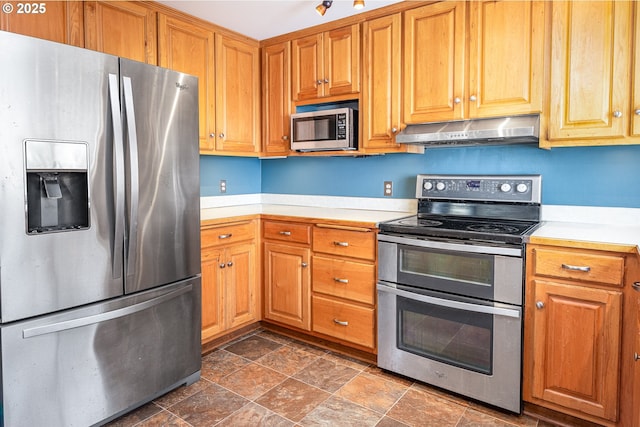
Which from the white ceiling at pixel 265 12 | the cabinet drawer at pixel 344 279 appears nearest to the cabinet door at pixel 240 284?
the cabinet drawer at pixel 344 279

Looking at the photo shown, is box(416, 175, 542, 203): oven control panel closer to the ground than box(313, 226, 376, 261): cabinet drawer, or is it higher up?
higher up

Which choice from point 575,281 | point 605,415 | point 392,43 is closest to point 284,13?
point 392,43

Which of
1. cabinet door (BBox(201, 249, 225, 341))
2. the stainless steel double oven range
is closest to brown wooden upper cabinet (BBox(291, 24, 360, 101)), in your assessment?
the stainless steel double oven range

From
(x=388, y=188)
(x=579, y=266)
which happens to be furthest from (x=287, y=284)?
(x=579, y=266)

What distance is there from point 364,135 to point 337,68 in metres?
0.54

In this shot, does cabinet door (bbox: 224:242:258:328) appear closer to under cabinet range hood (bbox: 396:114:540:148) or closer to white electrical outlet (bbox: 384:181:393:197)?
white electrical outlet (bbox: 384:181:393:197)

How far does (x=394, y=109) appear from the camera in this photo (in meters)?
2.77

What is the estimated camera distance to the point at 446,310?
228 cm

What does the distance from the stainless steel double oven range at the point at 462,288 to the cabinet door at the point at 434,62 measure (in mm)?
462

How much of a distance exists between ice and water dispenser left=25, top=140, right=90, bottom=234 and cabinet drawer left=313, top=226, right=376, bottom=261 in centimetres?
144

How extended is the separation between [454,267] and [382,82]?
4.35ft

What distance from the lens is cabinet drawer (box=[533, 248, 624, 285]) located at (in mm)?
1847

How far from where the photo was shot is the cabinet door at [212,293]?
9.07ft

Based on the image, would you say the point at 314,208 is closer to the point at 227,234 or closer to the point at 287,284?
the point at 287,284
